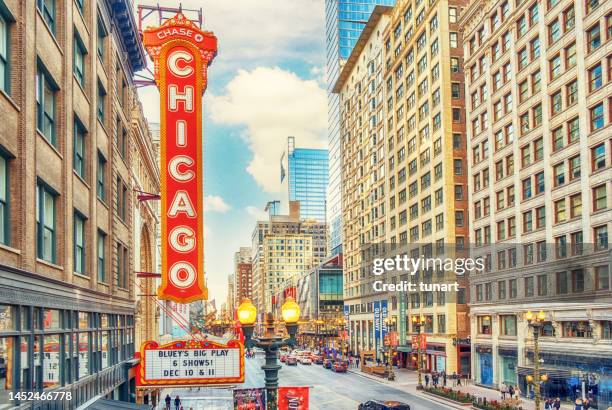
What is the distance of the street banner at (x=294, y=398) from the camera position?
2739 centimetres

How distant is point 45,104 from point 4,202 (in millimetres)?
5715

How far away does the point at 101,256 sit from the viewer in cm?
3206

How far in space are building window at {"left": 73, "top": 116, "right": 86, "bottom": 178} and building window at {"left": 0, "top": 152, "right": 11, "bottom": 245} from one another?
8.67 metres

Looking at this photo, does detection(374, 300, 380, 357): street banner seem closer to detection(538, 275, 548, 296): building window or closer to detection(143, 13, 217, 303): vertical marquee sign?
detection(538, 275, 548, 296): building window

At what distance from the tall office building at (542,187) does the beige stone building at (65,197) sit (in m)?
30.0

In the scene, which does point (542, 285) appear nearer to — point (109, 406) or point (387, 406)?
point (387, 406)

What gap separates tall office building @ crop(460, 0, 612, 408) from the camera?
48406 mm

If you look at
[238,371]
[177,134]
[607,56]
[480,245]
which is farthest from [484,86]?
[238,371]

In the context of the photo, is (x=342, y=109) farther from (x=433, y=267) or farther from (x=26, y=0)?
(x=26, y=0)

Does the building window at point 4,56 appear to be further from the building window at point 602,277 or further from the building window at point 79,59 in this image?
the building window at point 602,277

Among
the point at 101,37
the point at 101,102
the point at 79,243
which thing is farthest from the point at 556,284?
the point at 79,243

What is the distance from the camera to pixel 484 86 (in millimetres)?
68500

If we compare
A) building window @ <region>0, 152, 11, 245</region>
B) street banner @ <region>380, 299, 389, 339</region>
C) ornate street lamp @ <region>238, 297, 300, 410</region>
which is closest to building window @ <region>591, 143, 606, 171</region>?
ornate street lamp @ <region>238, 297, 300, 410</region>

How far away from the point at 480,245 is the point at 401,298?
1058 inches
